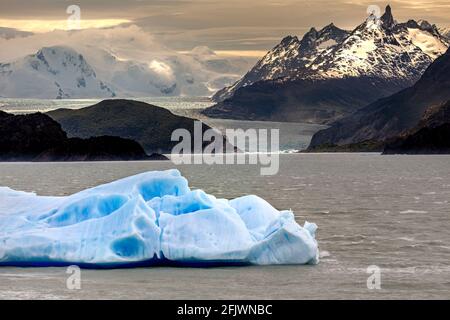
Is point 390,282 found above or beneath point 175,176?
beneath

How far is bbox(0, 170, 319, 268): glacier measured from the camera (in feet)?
101

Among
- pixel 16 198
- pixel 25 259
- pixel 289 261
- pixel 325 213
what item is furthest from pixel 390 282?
pixel 325 213

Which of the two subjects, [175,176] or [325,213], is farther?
[325,213]

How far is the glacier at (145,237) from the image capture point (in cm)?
3092

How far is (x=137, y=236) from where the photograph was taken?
1196 inches

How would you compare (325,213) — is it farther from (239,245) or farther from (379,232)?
(239,245)

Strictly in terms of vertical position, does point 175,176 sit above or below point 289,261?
above

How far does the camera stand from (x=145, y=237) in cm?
3083

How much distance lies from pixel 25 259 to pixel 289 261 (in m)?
8.26

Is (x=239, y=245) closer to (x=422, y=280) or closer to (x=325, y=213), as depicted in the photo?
(x=422, y=280)

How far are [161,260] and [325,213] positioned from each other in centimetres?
2700
